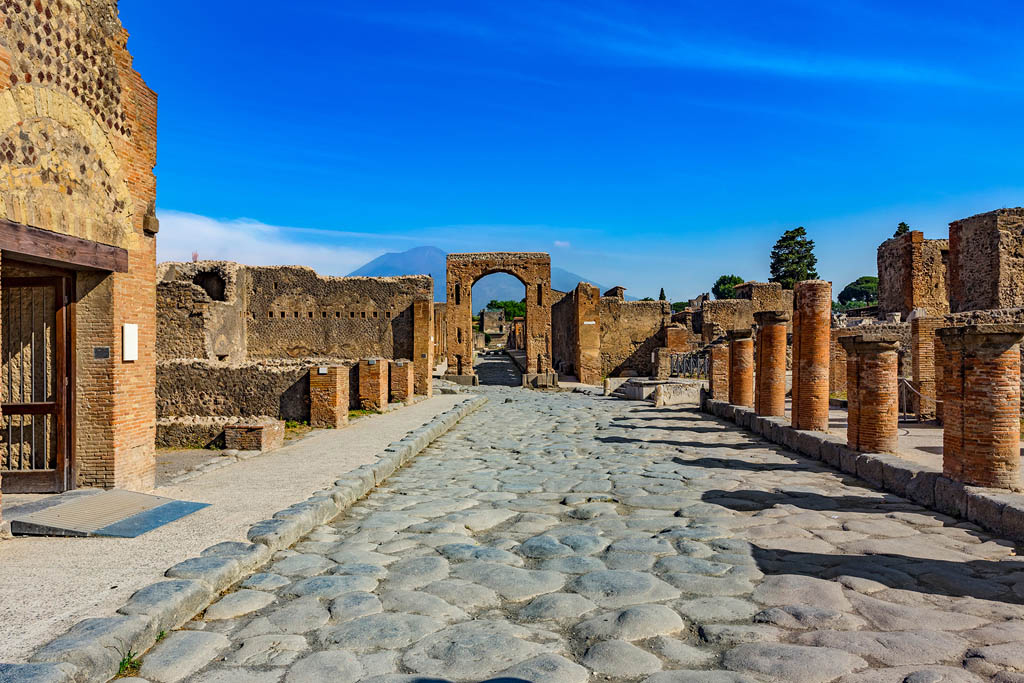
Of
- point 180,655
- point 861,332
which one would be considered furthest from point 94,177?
point 861,332

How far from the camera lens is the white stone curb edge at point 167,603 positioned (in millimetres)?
2645

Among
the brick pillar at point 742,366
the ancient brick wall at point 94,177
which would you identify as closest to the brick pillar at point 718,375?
the brick pillar at point 742,366

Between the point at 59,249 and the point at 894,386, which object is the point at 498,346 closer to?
the point at 894,386

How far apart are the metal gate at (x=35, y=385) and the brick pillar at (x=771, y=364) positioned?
10497mm

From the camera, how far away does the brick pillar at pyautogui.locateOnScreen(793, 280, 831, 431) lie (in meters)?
10.3

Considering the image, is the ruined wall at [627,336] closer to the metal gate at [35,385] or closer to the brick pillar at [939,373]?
the brick pillar at [939,373]

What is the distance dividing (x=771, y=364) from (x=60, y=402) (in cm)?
1070

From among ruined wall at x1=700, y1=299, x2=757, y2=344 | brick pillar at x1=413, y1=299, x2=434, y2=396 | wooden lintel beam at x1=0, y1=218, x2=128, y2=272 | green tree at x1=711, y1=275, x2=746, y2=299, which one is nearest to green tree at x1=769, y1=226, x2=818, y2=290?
green tree at x1=711, y1=275, x2=746, y2=299

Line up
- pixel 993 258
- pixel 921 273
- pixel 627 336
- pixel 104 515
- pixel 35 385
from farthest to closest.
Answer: pixel 627 336 → pixel 921 273 → pixel 993 258 → pixel 35 385 → pixel 104 515

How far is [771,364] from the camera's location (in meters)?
12.4

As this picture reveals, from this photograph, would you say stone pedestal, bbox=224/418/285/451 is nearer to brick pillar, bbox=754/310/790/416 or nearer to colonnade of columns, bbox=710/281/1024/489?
colonnade of columns, bbox=710/281/1024/489

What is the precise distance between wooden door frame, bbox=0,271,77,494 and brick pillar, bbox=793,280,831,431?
9264 mm

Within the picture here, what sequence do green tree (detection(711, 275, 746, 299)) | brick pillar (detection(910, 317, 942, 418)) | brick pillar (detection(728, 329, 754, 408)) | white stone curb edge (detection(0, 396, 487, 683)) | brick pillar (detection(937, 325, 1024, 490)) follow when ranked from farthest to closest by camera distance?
green tree (detection(711, 275, 746, 299)), brick pillar (detection(728, 329, 754, 408)), brick pillar (detection(910, 317, 942, 418)), brick pillar (detection(937, 325, 1024, 490)), white stone curb edge (detection(0, 396, 487, 683))

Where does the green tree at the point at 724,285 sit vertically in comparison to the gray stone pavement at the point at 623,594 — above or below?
above
